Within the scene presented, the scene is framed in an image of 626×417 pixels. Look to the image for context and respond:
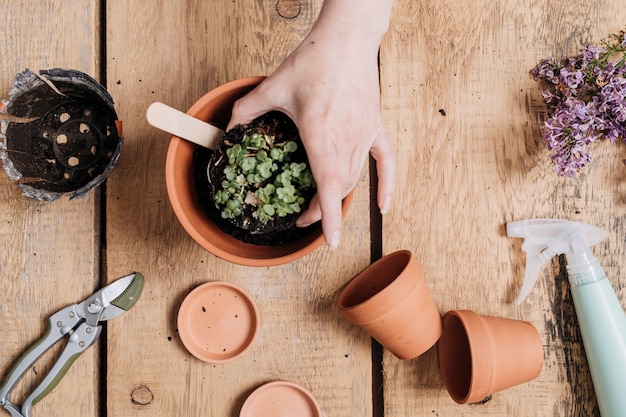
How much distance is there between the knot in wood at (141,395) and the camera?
1.02 m

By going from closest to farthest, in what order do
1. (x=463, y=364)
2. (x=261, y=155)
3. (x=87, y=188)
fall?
(x=261, y=155) → (x=87, y=188) → (x=463, y=364)

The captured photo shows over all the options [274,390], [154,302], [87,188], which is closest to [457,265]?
[274,390]

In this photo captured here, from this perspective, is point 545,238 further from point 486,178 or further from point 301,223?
point 301,223

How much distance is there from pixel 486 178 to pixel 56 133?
0.79m

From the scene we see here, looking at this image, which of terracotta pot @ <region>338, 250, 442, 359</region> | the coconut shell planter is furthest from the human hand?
the coconut shell planter

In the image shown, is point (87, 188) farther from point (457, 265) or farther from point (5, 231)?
point (457, 265)

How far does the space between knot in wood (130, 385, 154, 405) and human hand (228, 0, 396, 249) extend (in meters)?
0.45

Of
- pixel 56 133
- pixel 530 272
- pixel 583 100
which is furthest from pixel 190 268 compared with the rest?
pixel 583 100

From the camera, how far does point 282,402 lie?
1028mm

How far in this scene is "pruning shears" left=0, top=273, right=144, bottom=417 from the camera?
992 mm

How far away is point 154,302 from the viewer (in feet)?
3.39

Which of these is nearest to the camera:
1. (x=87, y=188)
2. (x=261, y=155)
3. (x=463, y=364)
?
(x=261, y=155)

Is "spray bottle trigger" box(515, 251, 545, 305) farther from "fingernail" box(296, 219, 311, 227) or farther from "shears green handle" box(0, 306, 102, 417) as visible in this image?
"shears green handle" box(0, 306, 102, 417)

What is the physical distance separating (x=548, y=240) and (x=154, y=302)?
728 mm
